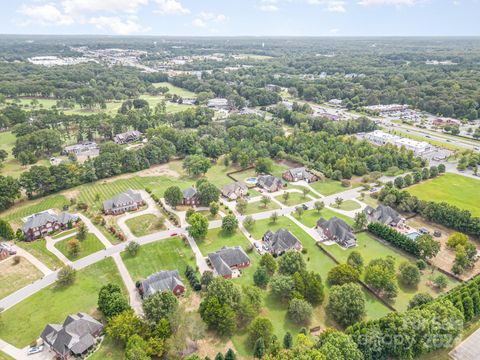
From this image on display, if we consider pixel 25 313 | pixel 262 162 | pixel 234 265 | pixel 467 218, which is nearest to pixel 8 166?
pixel 25 313

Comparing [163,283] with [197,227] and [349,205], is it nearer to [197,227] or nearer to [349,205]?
[197,227]

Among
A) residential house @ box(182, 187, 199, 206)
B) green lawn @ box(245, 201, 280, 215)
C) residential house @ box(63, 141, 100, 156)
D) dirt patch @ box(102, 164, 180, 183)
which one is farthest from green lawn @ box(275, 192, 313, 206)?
residential house @ box(63, 141, 100, 156)

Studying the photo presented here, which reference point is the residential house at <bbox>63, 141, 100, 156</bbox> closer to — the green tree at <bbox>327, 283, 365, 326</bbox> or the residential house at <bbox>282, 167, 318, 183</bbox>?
the residential house at <bbox>282, 167, 318, 183</bbox>

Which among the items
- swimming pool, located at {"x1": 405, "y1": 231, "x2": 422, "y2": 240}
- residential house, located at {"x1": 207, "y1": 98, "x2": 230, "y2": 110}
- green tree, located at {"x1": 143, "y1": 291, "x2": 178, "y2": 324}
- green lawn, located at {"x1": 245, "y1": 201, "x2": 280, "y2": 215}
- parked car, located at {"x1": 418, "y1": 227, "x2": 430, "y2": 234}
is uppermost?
green tree, located at {"x1": 143, "y1": 291, "x2": 178, "y2": 324}

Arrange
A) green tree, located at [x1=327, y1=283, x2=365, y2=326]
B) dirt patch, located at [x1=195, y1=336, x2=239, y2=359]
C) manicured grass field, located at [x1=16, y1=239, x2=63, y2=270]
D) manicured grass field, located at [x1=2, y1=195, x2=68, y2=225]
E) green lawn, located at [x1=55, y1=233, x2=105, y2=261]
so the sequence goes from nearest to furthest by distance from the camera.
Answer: dirt patch, located at [x1=195, y1=336, x2=239, y2=359]
green tree, located at [x1=327, y1=283, x2=365, y2=326]
manicured grass field, located at [x1=16, y1=239, x2=63, y2=270]
green lawn, located at [x1=55, y1=233, x2=105, y2=261]
manicured grass field, located at [x1=2, y1=195, x2=68, y2=225]

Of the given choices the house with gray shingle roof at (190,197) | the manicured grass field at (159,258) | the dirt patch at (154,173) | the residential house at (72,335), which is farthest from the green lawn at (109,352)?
the dirt patch at (154,173)

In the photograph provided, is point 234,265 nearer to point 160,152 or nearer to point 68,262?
point 68,262

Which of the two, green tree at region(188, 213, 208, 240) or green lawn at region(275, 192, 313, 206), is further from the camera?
green lawn at region(275, 192, 313, 206)
